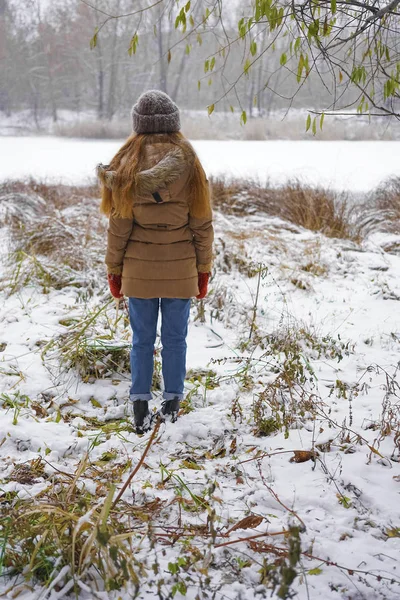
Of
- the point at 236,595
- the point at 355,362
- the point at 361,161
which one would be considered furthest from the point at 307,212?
the point at 361,161

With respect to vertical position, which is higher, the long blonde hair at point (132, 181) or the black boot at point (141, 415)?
the long blonde hair at point (132, 181)

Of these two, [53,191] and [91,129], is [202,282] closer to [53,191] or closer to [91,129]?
[53,191]

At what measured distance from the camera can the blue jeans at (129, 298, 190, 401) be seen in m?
2.46

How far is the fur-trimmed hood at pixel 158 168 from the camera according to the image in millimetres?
2188

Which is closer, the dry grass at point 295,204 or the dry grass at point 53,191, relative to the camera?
the dry grass at point 295,204

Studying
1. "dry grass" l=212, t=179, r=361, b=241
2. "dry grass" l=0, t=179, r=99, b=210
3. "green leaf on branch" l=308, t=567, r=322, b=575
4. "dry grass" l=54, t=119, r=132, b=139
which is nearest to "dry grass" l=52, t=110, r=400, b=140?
"dry grass" l=54, t=119, r=132, b=139

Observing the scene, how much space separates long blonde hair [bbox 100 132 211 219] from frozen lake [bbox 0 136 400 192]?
7349mm

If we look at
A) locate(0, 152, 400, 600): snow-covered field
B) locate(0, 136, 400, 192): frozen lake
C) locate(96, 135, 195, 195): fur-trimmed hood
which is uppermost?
locate(0, 136, 400, 192): frozen lake

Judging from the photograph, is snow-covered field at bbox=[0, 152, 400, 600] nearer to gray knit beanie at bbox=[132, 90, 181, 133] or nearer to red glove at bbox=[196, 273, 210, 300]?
red glove at bbox=[196, 273, 210, 300]

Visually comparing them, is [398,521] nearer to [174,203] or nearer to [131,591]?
Answer: [131,591]

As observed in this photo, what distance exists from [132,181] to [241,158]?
12003mm

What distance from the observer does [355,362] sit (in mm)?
3174

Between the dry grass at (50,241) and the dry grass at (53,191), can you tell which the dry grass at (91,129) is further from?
the dry grass at (50,241)

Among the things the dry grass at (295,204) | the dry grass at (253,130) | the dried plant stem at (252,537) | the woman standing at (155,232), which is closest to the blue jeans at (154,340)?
the woman standing at (155,232)
